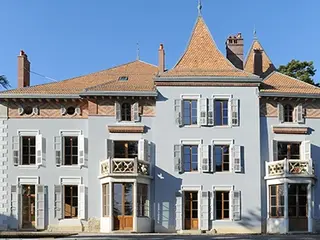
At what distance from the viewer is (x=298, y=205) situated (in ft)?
97.7

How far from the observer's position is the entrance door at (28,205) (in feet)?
98.4

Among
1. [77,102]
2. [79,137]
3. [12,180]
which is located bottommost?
[12,180]

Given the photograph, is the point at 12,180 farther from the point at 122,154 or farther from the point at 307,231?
the point at 307,231

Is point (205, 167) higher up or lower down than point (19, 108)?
lower down

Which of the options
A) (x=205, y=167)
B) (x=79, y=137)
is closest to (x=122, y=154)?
(x=79, y=137)

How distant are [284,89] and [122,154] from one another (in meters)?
9.40

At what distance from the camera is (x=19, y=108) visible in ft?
101

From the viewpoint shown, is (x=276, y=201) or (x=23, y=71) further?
(x=23, y=71)

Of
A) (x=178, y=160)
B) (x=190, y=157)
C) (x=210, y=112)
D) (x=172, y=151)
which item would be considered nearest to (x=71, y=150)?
(x=172, y=151)

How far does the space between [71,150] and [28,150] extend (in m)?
2.31

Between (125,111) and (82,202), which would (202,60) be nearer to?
(125,111)

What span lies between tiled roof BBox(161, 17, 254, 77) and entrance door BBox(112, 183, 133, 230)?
21.0 feet

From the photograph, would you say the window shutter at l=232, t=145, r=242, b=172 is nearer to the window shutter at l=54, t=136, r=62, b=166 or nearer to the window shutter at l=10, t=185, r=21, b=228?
the window shutter at l=54, t=136, r=62, b=166

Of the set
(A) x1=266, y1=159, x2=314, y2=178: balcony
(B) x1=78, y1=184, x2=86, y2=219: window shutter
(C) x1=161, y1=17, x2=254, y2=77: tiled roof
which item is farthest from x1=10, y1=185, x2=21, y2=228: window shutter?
(A) x1=266, y1=159, x2=314, y2=178: balcony
